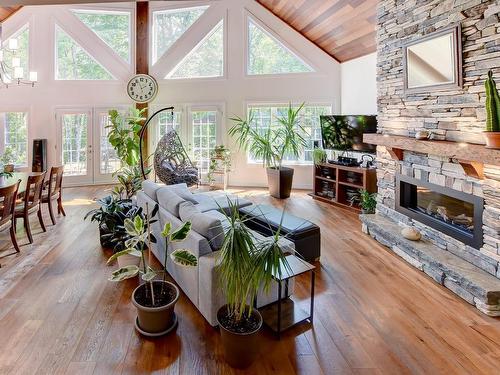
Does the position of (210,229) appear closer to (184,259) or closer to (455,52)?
(184,259)

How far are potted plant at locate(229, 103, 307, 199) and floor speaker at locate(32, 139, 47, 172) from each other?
14.7ft

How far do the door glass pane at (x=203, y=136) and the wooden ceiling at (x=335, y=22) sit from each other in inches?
107

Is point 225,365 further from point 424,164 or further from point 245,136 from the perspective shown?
point 245,136

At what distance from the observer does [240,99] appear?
26.1 feet

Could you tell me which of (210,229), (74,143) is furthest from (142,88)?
(210,229)

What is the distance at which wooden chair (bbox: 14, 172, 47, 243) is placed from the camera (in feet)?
14.0

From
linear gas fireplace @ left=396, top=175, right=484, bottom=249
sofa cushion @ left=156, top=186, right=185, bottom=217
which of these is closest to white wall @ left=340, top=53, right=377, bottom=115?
linear gas fireplace @ left=396, top=175, right=484, bottom=249

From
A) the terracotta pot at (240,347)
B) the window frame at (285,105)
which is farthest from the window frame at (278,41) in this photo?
the terracotta pot at (240,347)

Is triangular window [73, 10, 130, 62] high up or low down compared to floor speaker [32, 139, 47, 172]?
up

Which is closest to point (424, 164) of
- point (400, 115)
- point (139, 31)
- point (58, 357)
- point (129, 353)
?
point (400, 115)

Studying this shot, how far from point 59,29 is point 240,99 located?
4.51 m

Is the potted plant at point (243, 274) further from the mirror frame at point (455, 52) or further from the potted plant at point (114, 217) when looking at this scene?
the mirror frame at point (455, 52)

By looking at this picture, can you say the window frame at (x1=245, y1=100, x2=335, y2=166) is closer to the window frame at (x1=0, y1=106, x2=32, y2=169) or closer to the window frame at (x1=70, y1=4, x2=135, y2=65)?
the window frame at (x1=70, y1=4, x2=135, y2=65)

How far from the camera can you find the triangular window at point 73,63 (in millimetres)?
7895
